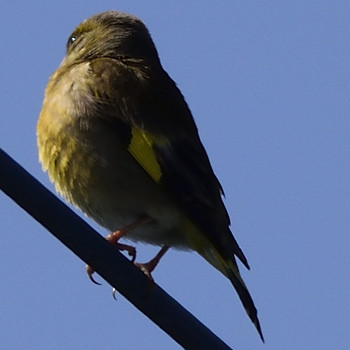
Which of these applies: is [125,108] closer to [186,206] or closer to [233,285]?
[186,206]

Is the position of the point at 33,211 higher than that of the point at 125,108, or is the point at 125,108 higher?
the point at 125,108

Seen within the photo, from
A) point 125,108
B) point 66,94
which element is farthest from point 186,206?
point 66,94

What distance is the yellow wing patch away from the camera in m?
5.55

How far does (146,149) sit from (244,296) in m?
1.19

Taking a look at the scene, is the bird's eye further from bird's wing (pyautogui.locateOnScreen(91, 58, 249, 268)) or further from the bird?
the bird

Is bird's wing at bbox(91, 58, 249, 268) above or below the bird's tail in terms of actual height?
above

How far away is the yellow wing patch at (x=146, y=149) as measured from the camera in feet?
18.2

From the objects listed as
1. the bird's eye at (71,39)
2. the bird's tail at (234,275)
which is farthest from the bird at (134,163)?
the bird's eye at (71,39)

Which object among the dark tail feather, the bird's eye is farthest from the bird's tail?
the bird's eye

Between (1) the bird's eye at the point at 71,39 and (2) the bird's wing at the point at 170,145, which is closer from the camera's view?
(2) the bird's wing at the point at 170,145

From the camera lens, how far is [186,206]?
5.40 m

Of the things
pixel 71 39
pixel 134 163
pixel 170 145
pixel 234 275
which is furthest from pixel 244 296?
pixel 71 39

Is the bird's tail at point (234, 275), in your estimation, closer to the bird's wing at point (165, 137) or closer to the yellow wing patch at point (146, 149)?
the bird's wing at point (165, 137)

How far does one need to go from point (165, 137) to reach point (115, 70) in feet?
2.36
